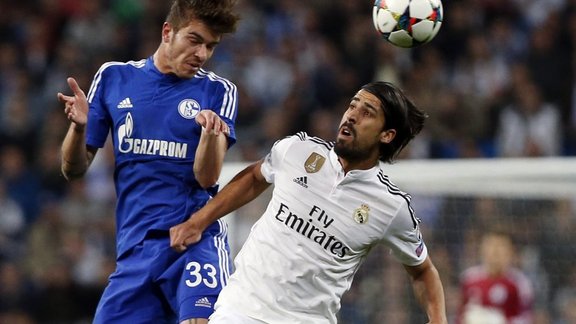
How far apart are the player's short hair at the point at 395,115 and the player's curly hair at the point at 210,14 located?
27.9 inches

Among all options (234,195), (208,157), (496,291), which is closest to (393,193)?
(234,195)

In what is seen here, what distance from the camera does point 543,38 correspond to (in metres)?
12.9

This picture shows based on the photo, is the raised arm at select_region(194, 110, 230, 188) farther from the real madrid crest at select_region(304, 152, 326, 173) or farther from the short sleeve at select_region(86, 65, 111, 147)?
the short sleeve at select_region(86, 65, 111, 147)

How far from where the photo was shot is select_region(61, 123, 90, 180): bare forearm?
5.45 m

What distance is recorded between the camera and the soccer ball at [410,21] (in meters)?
6.21

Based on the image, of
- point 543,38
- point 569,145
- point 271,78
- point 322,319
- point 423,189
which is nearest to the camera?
point 322,319

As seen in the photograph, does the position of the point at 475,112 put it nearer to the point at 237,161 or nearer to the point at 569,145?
the point at 569,145

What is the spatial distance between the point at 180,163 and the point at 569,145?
23.6 feet

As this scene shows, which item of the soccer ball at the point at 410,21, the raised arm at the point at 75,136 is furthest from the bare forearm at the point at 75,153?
the soccer ball at the point at 410,21

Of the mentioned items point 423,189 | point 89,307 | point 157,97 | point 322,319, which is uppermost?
point 157,97

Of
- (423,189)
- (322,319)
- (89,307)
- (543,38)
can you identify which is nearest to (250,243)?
(322,319)

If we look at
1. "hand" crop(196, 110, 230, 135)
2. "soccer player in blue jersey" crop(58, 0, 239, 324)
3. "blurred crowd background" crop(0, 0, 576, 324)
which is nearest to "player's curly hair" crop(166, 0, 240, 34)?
"soccer player in blue jersey" crop(58, 0, 239, 324)

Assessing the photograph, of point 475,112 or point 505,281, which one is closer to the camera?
point 505,281

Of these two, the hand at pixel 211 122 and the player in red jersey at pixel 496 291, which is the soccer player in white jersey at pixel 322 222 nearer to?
the hand at pixel 211 122
